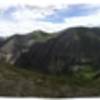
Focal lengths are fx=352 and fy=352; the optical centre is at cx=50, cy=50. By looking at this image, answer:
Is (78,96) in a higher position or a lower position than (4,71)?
lower

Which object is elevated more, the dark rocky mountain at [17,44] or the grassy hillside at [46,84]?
the dark rocky mountain at [17,44]

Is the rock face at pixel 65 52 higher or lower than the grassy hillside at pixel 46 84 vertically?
higher

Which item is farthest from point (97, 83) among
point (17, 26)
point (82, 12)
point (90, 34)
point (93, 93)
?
point (17, 26)

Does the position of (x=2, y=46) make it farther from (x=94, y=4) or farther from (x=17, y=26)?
(x=94, y=4)

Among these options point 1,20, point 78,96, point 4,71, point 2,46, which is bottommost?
point 78,96
